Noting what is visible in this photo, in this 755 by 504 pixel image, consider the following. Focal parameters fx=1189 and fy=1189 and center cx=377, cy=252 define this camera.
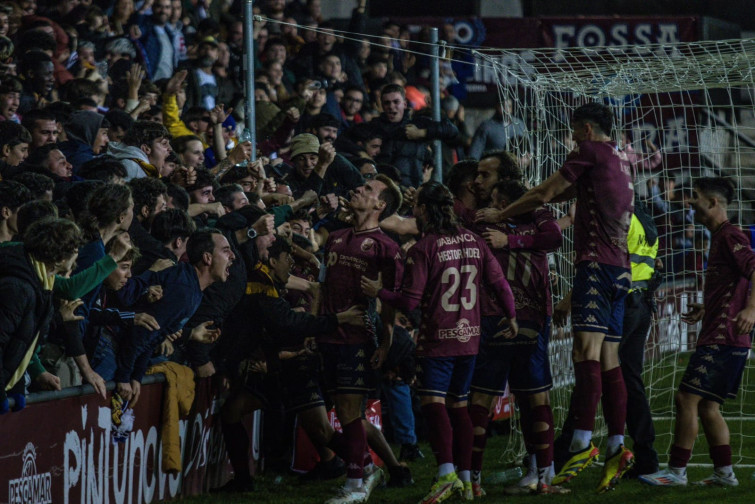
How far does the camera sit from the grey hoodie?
891cm

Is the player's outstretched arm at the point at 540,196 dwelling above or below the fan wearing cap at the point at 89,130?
below

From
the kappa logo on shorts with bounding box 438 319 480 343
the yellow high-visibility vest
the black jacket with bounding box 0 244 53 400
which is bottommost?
the kappa logo on shorts with bounding box 438 319 480 343

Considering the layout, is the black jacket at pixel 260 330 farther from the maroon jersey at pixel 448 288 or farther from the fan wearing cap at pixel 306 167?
the fan wearing cap at pixel 306 167

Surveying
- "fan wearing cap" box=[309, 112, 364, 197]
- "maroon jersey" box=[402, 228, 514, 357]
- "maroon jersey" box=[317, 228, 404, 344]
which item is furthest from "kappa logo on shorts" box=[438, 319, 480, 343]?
"fan wearing cap" box=[309, 112, 364, 197]

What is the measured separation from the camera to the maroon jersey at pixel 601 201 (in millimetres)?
7480

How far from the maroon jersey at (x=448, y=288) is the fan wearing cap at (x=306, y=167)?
134 inches

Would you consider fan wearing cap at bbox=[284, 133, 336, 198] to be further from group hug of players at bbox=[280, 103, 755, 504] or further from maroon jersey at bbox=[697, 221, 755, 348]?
maroon jersey at bbox=[697, 221, 755, 348]

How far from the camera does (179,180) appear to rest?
9148mm

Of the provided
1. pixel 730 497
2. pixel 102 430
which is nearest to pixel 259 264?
pixel 102 430

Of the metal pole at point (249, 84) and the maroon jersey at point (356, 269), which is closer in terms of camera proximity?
the maroon jersey at point (356, 269)

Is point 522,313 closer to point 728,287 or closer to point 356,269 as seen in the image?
point 356,269

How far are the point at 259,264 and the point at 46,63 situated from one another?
407 centimetres

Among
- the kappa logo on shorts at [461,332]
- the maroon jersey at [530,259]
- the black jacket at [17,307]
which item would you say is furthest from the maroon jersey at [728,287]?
the black jacket at [17,307]

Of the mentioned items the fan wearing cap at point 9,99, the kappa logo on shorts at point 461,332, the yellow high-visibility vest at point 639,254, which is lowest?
the kappa logo on shorts at point 461,332
